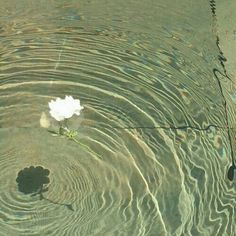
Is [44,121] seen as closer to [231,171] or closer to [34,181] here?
[34,181]

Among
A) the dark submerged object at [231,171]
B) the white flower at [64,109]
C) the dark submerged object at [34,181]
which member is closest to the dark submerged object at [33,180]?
the dark submerged object at [34,181]

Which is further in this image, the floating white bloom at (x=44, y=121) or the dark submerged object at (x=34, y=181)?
the floating white bloom at (x=44, y=121)

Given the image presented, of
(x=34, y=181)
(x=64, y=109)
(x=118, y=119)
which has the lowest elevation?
(x=34, y=181)

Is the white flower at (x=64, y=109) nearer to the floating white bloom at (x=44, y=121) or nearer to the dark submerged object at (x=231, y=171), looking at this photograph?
the floating white bloom at (x=44, y=121)

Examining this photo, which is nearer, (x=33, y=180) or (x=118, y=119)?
(x=33, y=180)

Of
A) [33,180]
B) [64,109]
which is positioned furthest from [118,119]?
[33,180]

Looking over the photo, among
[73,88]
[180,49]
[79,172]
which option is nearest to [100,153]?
[79,172]
